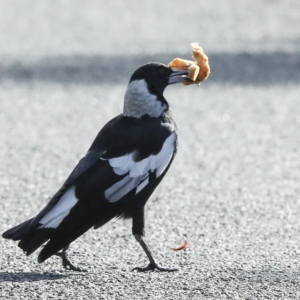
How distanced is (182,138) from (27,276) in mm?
3886

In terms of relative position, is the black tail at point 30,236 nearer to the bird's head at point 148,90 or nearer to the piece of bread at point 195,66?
the bird's head at point 148,90

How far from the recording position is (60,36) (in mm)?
13586

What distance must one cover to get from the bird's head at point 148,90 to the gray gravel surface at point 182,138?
83 centimetres

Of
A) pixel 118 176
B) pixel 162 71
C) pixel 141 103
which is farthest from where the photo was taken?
pixel 162 71

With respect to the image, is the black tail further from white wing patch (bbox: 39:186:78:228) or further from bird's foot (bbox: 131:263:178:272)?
bird's foot (bbox: 131:263:178:272)

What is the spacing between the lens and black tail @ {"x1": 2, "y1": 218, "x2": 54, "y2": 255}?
4.23 meters

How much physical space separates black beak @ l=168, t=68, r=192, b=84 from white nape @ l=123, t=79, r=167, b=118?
20 centimetres

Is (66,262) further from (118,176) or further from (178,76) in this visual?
(178,76)

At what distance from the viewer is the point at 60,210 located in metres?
4.39

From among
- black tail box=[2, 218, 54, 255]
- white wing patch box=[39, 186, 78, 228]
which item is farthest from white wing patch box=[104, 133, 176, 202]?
black tail box=[2, 218, 54, 255]

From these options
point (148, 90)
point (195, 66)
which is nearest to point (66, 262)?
point (148, 90)

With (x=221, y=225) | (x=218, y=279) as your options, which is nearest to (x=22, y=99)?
(x=221, y=225)

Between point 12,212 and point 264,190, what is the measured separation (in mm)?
1918

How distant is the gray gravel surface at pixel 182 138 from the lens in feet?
14.9
